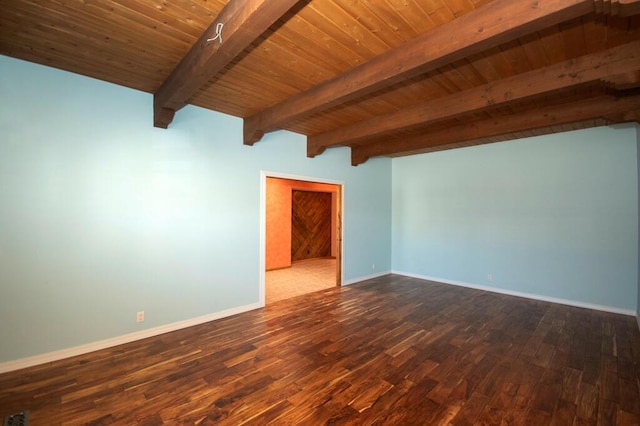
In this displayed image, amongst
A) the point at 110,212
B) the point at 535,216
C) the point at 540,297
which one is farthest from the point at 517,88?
the point at 110,212

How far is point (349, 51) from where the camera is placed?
2.39 m

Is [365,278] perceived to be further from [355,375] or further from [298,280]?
[355,375]

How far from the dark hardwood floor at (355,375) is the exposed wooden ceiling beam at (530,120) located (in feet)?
8.92

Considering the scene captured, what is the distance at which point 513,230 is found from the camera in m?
5.09

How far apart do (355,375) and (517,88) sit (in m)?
3.26

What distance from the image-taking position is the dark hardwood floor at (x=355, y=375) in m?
2.03

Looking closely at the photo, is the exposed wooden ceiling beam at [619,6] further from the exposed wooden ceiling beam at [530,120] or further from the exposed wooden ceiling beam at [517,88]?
the exposed wooden ceiling beam at [530,120]

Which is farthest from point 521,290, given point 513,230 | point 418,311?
point 418,311

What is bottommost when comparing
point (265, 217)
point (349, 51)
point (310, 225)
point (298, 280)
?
point (298, 280)

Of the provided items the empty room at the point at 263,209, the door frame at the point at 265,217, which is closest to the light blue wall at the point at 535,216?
the empty room at the point at 263,209

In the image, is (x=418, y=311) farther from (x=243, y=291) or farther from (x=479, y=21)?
(x=479, y=21)

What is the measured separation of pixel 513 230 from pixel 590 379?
311 centimetres

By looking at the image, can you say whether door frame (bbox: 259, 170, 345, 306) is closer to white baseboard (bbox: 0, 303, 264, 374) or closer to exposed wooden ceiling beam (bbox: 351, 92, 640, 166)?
white baseboard (bbox: 0, 303, 264, 374)

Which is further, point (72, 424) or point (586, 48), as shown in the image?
point (586, 48)
